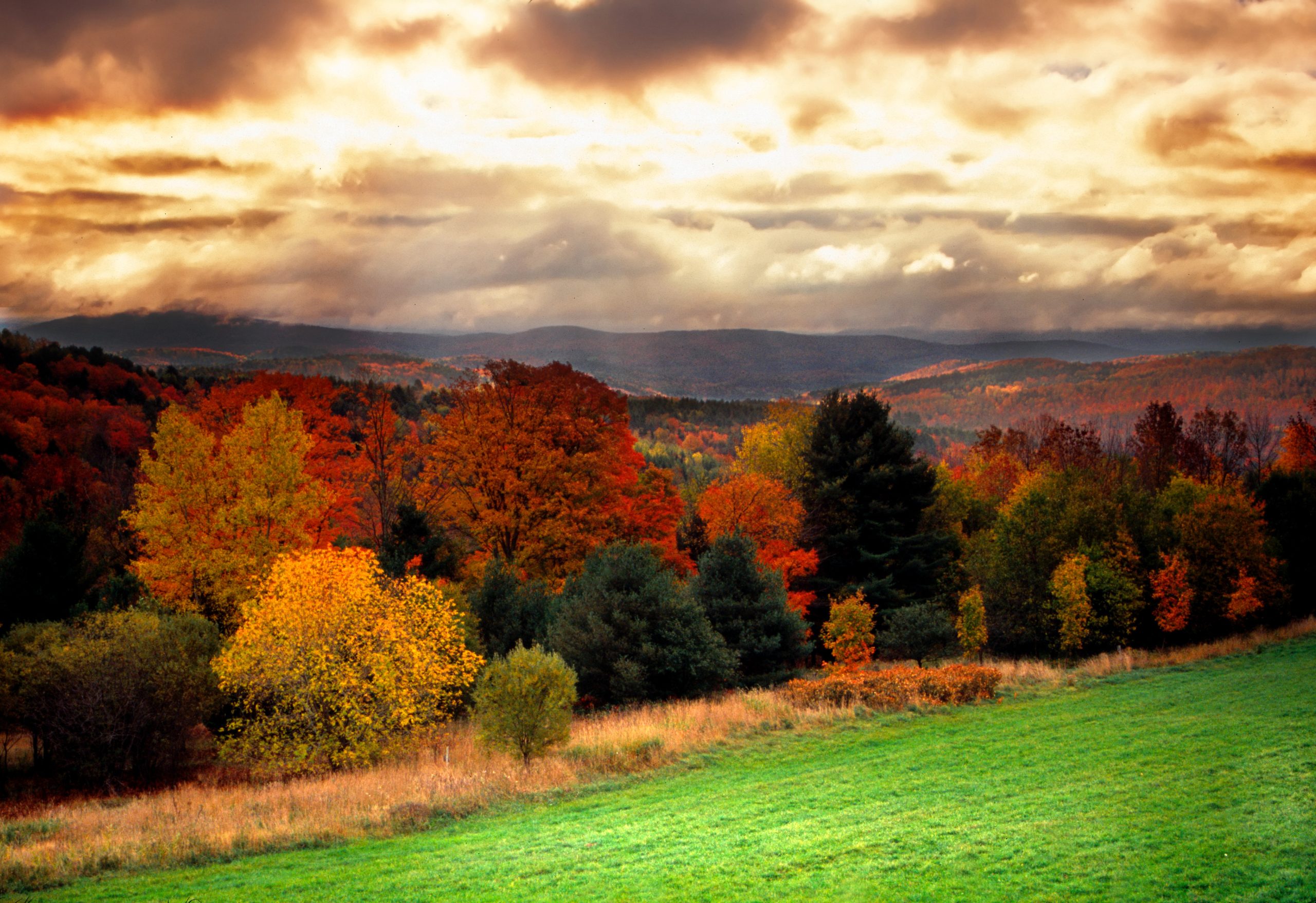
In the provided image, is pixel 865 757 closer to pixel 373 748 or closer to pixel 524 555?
pixel 373 748

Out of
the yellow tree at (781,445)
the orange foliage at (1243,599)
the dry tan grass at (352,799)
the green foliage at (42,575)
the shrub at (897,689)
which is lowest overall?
the orange foliage at (1243,599)

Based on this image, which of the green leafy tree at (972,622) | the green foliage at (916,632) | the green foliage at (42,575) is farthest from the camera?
the green leafy tree at (972,622)

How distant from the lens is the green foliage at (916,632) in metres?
36.2

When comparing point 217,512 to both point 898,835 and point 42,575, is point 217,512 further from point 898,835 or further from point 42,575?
point 898,835

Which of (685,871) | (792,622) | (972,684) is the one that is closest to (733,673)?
(792,622)

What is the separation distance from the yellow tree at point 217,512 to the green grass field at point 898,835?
79.5 ft

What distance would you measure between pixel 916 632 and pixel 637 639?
13265 millimetres

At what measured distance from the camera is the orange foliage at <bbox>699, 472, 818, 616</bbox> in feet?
144

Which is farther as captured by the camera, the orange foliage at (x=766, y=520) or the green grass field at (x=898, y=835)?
the orange foliage at (x=766, y=520)

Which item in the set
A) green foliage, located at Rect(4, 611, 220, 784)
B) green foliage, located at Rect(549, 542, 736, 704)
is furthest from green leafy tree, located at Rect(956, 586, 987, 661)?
green foliage, located at Rect(4, 611, 220, 784)

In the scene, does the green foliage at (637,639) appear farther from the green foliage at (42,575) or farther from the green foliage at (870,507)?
the green foliage at (42,575)

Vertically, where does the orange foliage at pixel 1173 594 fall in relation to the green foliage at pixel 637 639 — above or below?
below

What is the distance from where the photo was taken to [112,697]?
25.5 metres

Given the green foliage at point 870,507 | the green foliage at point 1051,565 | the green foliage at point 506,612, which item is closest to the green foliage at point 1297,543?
the green foliage at point 1051,565
